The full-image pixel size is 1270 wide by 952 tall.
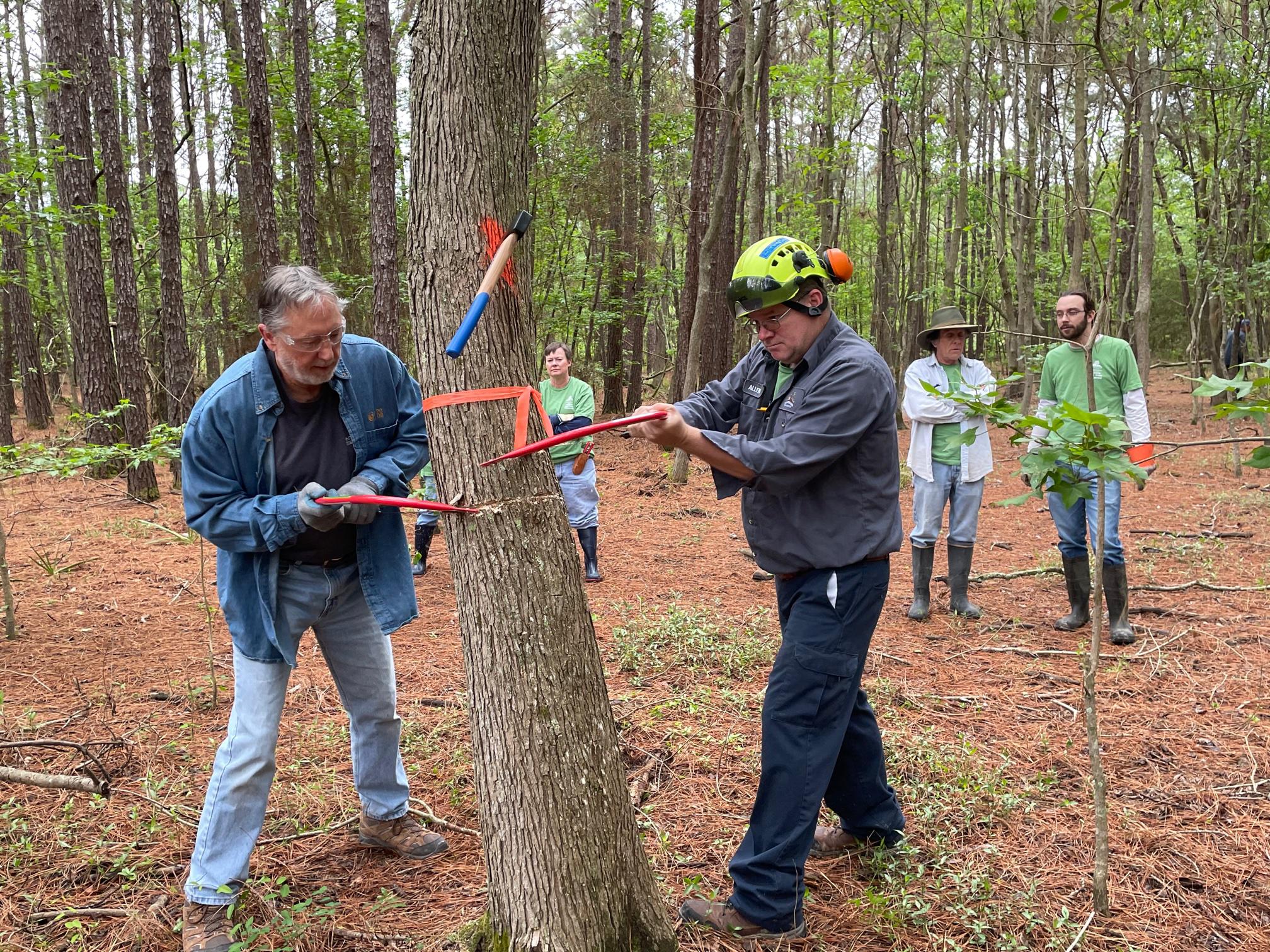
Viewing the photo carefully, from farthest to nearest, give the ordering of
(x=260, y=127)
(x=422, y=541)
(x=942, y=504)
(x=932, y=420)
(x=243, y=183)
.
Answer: (x=243, y=183) < (x=260, y=127) < (x=422, y=541) < (x=942, y=504) < (x=932, y=420)

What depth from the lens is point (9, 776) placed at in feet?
11.0

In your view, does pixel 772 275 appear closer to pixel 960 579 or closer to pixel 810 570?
pixel 810 570

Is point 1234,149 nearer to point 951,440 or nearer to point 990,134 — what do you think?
point 990,134

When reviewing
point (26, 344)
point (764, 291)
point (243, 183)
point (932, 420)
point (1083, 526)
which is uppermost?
point (243, 183)

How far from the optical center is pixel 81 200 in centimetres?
1105

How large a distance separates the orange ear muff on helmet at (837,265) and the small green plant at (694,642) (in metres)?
2.84

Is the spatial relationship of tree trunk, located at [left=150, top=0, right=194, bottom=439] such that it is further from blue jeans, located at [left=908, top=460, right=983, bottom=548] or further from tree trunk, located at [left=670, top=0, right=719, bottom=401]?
blue jeans, located at [left=908, top=460, right=983, bottom=548]

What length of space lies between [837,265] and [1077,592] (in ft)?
13.9

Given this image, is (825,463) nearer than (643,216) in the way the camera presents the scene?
Yes

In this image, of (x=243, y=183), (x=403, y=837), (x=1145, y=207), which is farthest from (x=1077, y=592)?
(x=243, y=183)

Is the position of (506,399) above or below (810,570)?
above

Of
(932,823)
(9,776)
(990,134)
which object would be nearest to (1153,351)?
(990,134)

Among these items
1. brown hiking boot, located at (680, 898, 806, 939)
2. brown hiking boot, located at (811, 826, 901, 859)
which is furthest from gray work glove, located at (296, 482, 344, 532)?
brown hiking boot, located at (811, 826, 901, 859)

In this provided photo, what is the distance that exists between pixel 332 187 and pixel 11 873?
16.5 m
